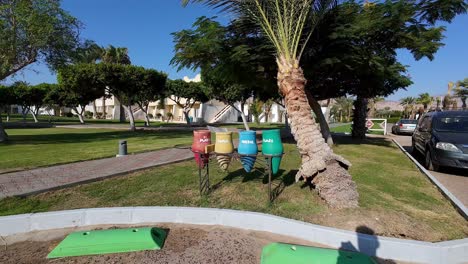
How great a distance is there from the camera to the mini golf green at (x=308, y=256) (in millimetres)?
3309

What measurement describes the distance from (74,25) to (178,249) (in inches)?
640

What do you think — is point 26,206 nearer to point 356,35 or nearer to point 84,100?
point 356,35

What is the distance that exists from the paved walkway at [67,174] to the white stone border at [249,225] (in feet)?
5.19

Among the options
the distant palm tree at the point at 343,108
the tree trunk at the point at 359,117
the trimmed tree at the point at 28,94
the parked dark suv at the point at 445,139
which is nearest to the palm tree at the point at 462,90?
the distant palm tree at the point at 343,108

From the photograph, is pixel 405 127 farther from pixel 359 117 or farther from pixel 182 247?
pixel 182 247

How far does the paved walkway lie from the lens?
598 centimetres

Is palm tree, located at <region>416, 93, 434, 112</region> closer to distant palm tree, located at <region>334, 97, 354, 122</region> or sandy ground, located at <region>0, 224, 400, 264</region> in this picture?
distant palm tree, located at <region>334, 97, 354, 122</region>

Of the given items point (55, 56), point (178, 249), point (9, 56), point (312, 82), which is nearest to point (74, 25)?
point (55, 56)

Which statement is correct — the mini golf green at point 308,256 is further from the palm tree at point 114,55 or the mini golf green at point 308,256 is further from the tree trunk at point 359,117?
the palm tree at point 114,55

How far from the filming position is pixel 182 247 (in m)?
3.75

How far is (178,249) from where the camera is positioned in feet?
12.1

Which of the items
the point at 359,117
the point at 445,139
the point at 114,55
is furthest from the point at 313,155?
the point at 114,55

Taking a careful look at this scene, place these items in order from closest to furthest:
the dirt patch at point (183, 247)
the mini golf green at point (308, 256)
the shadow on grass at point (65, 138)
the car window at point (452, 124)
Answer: the mini golf green at point (308, 256), the dirt patch at point (183, 247), the car window at point (452, 124), the shadow on grass at point (65, 138)

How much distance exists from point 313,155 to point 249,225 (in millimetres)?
1719
